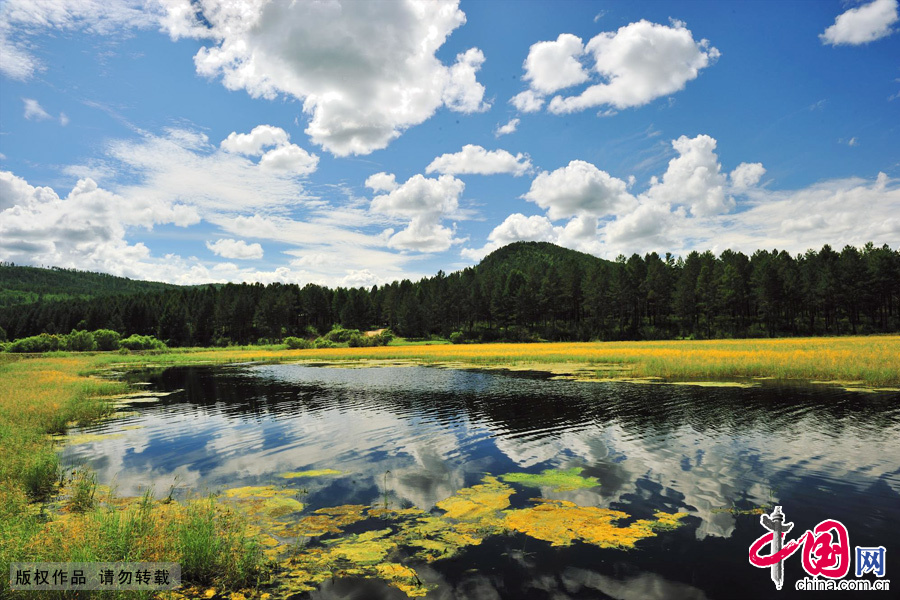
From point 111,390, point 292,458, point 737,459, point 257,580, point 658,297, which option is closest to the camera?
point 257,580

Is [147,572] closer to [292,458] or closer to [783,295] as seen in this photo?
[292,458]

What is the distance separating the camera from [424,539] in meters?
9.70

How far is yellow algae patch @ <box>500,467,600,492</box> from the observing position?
1310cm

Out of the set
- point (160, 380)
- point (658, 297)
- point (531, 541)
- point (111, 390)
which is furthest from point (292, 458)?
point (658, 297)

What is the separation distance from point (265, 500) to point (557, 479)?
8.91 metres

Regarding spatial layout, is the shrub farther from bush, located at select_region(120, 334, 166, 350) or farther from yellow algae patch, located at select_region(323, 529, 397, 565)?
yellow algae patch, located at select_region(323, 529, 397, 565)

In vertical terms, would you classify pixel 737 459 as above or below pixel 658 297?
below

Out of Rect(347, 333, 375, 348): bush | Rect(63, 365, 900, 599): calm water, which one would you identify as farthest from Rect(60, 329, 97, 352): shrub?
Rect(63, 365, 900, 599): calm water

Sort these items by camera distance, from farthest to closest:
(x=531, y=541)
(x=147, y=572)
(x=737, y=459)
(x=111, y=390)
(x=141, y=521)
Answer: (x=111, y=390)
(x=737, y=459)
(x=531, y=541)
(x=141, y=521)
(x=147, y=572)

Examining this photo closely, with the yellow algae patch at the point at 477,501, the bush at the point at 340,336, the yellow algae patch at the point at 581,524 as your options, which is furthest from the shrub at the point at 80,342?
the yellow algae patch at the point at 581,524

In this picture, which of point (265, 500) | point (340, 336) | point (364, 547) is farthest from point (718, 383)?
point (340, 336)

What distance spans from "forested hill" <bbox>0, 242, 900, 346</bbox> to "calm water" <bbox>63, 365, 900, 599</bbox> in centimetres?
8923

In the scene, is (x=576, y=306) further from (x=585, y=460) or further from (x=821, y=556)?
(x=821, y=556)

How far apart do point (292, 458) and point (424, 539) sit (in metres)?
9.41
